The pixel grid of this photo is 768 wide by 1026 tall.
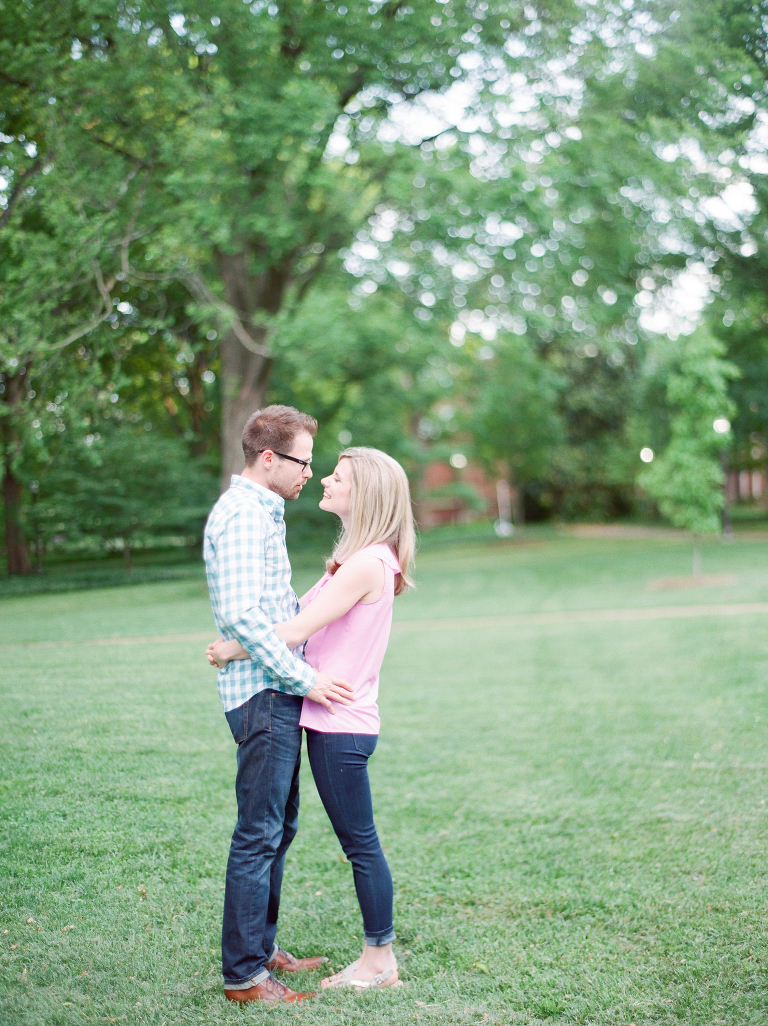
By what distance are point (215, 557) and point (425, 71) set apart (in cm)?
1075

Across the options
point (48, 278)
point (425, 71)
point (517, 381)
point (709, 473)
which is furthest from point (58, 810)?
point (517, 381)

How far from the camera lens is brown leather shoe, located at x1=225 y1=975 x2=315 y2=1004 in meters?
2.96

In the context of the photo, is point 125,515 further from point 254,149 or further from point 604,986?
point 254,149

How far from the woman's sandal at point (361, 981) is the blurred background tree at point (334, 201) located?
2890 millimetres

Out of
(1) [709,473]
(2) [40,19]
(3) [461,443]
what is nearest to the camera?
(2) [40,19]

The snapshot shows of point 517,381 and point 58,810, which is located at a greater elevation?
point 517,381

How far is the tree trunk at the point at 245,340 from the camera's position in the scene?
33.4ft

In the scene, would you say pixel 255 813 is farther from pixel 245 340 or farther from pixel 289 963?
pixel 245 340

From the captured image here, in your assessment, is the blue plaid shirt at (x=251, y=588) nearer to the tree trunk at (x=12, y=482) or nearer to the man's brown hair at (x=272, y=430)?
the man's brown hair at (x=272, y=430)

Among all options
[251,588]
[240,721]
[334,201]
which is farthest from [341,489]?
[334,201]

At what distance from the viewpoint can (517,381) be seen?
1070 inches

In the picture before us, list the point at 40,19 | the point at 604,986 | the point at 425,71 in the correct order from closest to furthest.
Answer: the point at 604,986
the point at 40,19
the point at 425,71

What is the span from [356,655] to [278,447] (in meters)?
0.77

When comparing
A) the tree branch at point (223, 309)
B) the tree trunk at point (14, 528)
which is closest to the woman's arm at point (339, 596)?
the tree trunk at point (14, 528)
